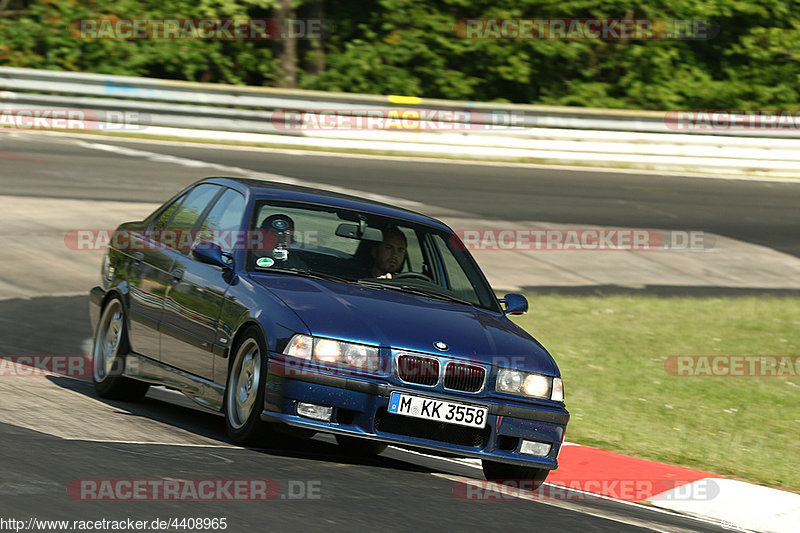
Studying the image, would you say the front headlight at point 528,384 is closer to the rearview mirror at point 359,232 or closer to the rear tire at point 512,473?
the rear tire at point 512,473

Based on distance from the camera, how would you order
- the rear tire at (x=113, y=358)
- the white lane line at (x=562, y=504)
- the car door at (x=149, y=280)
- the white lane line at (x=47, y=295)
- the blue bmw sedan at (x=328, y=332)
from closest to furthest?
the white lane line at (x=562, y=504), the blue bmw sedan at (x=328, y=332), the car door at (x=149, y=280), the rear tire at (x=113, y=358), the white lane line at (x=47, y=295)

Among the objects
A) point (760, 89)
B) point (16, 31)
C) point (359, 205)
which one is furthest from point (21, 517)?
point (760, 89)

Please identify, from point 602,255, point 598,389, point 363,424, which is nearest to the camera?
point 363,424

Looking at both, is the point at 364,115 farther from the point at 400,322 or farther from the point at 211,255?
the point at 400,322

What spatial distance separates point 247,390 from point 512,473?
1629 mm

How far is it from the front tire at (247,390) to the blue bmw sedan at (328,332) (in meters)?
0.01

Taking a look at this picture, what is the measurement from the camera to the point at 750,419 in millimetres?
A: 10258

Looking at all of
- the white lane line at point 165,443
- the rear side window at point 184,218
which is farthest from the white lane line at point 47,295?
the white lane line at point 165,443

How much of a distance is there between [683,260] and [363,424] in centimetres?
1188

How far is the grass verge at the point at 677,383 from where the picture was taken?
9.26m

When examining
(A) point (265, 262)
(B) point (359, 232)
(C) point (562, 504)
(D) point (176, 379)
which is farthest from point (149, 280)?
(C) point (562, 504)

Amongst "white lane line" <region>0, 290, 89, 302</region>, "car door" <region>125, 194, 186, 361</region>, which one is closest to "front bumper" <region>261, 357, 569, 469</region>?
"car door" <region>125, 194, 186, 361</region>

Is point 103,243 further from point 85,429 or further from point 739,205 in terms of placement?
point 739,205

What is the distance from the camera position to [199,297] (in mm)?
7703
